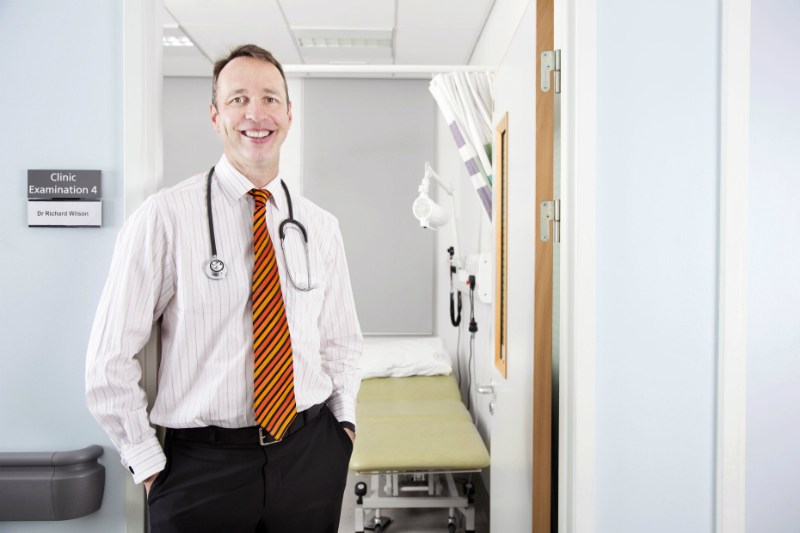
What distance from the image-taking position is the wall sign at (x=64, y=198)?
1.08 meters

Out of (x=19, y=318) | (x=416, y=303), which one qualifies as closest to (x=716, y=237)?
(x=19, y=318)

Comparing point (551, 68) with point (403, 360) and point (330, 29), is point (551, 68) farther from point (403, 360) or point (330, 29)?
point (403, 360)

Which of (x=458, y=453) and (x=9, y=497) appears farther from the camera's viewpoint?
(x=458, y=453)

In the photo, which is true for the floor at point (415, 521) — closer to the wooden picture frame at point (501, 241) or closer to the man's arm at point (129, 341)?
the wooden picture frame at point (501, 241)

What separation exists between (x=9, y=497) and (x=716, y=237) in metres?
1.69

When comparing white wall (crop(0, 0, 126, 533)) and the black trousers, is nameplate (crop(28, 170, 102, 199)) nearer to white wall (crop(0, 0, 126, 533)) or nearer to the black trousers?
white wall (crop(0, 0, 126, 533))

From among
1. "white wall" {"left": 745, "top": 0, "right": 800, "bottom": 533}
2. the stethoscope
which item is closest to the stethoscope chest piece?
the stethoscope

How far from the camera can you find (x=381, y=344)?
11.8 feet

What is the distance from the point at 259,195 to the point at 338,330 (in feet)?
1.45

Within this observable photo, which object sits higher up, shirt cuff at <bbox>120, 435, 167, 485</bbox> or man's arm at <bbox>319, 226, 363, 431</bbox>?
man's arm at <bbox>319, 226, 363, 431</bbox>

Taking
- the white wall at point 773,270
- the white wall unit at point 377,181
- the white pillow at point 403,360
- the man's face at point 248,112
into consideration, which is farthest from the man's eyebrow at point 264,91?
the white wall unit at point 377,181

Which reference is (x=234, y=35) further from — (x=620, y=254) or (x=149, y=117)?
(x=620, y=254)

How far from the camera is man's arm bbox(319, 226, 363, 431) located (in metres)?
1.33

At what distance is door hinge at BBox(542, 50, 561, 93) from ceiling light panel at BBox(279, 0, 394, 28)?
1810 millimetres
